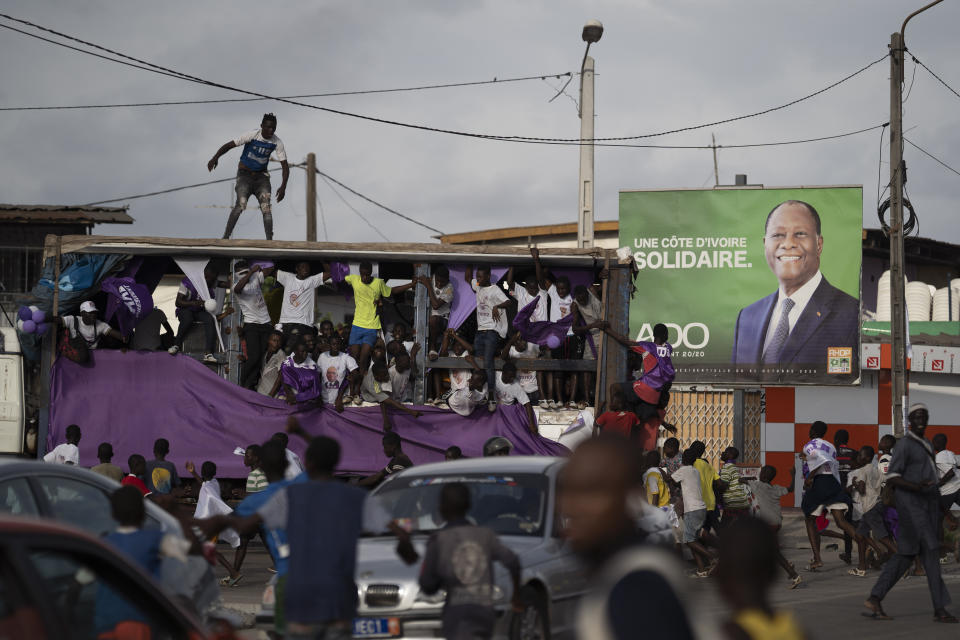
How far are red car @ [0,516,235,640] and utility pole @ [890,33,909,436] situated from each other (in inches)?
686

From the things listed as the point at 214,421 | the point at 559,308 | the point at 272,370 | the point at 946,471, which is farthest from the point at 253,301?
the point at 946,471

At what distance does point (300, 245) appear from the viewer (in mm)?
16359

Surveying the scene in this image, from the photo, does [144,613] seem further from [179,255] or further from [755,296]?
[755,296]

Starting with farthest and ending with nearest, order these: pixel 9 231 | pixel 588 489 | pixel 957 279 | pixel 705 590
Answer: pixel 957 279
pixel 9 231
pixel 705 590
pixel 588 489

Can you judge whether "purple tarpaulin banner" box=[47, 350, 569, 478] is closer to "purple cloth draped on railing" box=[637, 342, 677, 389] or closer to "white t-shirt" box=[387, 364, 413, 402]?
"white t-shirt" box=[387, 364, 413, 402]

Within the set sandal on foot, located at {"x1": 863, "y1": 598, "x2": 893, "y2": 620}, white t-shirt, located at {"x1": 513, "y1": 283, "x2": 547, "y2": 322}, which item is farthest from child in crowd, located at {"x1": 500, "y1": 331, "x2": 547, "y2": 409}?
sandal on foot, located at {"x1": 863, "y1": 598, "x2": 893, "y2": 620}

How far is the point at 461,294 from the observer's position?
649 inches

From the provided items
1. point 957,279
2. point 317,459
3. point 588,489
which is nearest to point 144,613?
point 588,489

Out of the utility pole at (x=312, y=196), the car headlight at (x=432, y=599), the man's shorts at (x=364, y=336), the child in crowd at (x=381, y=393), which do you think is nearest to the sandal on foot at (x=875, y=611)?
the car headlight at (x=432, y=599)

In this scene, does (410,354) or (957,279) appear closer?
(410,354)

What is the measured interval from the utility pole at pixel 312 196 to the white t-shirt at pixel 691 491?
1876 cm

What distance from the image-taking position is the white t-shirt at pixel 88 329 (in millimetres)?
16047

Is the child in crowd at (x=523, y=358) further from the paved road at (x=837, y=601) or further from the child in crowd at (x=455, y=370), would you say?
the paved road at (x=837, y=601)

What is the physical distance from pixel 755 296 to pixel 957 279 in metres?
10.5
